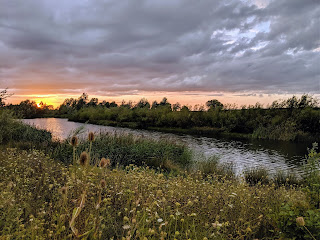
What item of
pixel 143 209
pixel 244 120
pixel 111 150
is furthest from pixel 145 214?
pixel 244 120

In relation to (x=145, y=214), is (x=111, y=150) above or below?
below

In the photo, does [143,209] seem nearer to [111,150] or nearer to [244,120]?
[111,150]

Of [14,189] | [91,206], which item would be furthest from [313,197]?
[14,189]

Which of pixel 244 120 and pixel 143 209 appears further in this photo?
pixel 244 120

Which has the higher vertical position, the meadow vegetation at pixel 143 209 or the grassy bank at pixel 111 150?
the meadow vegetation at pixel 143 209

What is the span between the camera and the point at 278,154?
16594 mm

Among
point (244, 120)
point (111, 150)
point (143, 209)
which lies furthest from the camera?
point (244, 120)

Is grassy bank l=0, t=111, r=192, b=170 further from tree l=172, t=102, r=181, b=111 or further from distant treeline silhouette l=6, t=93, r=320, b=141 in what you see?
tree l=172, t=102, r=181, b=111

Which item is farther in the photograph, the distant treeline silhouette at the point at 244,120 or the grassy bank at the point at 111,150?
the distant treeline silhouette at the point at 244,120

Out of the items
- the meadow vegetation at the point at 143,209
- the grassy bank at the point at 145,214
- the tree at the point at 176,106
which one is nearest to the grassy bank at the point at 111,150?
the meadow vegetation at the point at 143,209

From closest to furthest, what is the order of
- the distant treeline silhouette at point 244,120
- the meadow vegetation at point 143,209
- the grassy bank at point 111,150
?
the meadow vegetation at point 143,209, the grassy bank at point 111,150, the distant treeline silhouette at point 244,120

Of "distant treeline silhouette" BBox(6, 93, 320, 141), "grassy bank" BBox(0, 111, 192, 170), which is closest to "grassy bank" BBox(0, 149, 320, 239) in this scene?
"grassy bank" BBox(0, 111, 192, 170)

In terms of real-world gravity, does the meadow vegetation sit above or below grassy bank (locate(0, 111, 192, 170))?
above

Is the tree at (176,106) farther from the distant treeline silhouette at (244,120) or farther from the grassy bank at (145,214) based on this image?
the grassy bank at (145,214)
